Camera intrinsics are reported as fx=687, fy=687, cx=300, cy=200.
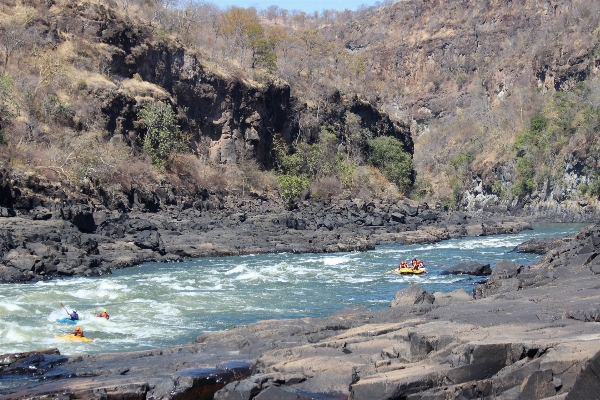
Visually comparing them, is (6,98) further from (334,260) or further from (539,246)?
(539,246)

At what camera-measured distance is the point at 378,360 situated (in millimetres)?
10836

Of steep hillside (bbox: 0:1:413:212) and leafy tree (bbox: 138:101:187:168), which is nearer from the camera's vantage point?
steep hillside (bbox: 0:1:413:212)

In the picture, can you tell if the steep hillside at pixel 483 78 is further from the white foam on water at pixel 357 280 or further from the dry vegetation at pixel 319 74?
the white foam on water at pixel 357 280

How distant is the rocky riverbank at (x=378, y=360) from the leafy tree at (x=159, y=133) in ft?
136

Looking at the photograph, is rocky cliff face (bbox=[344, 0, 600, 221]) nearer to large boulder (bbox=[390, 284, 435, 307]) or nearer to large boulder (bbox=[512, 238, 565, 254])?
large boulder (bbox=[512, 238, 565, 254])

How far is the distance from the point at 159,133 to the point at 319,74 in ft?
94.7

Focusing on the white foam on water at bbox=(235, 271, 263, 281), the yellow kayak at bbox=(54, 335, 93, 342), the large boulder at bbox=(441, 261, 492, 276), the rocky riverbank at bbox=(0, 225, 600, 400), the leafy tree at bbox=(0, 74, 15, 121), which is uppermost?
the leafy tree at bbox=(0, 74, 15, 121)

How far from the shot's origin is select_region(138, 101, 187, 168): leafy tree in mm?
55281

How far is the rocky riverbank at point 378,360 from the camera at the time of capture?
886cm

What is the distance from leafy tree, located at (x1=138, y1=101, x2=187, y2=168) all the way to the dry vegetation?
1.04 m

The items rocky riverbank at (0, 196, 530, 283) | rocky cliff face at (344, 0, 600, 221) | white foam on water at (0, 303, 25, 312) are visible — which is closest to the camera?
white foam on water at (0, 303, 25, 312)

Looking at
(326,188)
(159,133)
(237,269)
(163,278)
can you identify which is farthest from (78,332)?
(326,188)

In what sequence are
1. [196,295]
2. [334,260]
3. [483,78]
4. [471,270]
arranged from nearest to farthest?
[196,295], [471,270], [334,260], [483,78]

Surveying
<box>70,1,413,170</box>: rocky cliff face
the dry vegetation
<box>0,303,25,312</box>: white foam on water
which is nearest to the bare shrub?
the dry vegetation
